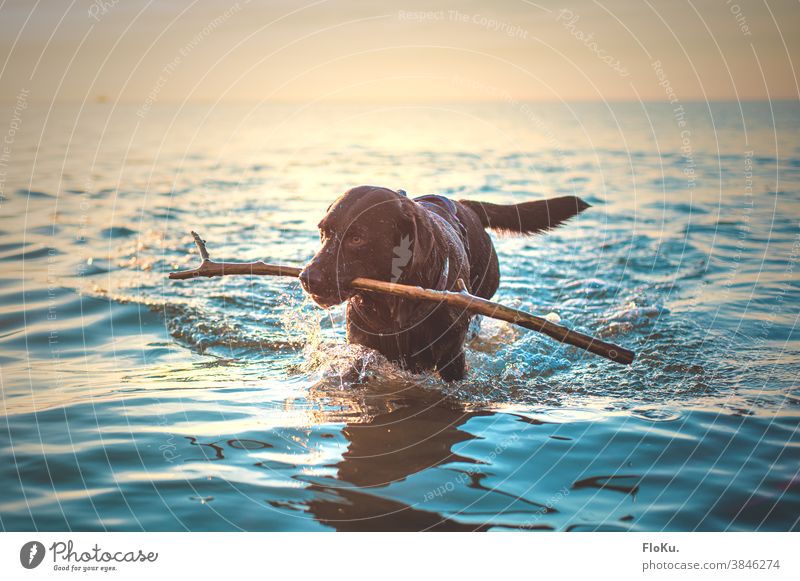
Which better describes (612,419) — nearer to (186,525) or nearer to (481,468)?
(481,468)

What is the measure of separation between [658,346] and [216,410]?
13.4 feet

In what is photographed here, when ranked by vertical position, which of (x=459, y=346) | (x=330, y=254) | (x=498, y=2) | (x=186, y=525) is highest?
(x=498, y=2)

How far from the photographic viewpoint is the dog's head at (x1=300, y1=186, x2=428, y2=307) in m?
4.64

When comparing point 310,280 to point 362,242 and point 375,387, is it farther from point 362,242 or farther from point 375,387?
point 375,387

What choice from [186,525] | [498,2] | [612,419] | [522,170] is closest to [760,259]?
[498,2]

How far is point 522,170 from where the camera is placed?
→ 18.9m

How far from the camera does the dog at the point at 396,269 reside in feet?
15.5

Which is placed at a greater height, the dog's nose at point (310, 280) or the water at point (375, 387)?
the dog's nose at point (310, 280)

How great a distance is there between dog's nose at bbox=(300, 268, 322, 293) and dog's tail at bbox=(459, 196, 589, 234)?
3.16 m

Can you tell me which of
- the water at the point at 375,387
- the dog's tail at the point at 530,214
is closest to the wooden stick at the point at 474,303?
the water at the point at 375,387

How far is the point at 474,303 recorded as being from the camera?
4188mm

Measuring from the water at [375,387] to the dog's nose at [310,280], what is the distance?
984 mm

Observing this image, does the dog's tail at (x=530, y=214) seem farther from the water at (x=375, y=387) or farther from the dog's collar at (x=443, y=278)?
the dog's collar at (x=443, y=278)

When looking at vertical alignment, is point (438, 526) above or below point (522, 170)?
below
